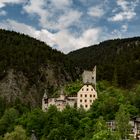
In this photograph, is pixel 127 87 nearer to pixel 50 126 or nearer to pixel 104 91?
pixel 104 91

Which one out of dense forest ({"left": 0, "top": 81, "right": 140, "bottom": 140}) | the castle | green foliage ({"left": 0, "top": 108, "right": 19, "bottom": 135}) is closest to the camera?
dense forest ({"left": 0, "top": 81, "right": 140, "bottom": 140})

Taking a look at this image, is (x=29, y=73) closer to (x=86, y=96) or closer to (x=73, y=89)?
(x=73, y=89)

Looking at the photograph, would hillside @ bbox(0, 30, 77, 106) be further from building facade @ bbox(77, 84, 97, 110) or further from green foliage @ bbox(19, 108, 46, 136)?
green foliage @ bbox(19, 108, 46, 136)

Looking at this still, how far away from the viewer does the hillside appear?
544 ft

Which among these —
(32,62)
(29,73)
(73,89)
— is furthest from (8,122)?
(32,62)

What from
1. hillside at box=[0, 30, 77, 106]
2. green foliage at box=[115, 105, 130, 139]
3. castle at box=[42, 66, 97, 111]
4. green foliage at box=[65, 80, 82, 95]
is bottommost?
green foliage at box=[115, 105, 130, 139]

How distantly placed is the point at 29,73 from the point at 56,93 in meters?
61.6

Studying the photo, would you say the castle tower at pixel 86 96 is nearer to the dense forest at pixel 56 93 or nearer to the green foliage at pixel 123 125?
the dense forest at pixel 56 93

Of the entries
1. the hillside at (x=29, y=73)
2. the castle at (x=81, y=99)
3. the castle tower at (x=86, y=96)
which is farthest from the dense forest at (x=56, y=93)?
the castle at (x=81, y=99)

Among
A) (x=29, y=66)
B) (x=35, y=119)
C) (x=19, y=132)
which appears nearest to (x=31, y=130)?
(x=35, y=119)

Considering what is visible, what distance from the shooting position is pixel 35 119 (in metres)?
95.0

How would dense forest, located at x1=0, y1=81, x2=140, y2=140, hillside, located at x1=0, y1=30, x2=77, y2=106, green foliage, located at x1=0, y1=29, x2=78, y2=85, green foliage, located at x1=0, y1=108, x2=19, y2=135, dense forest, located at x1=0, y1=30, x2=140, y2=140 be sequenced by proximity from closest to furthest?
dense forest, located at x1=0, y1=81, x2=140, y2=140 → dense forest, located at x1=0, y1=30, x2=140, y2=140 → green foliage, located at x1=0, y1=108, x2=19, y2=135 → hillside, located at x1=0, y1=30, x2=77, y2=106 → green foliage, located at x1=0, y1=29, x2=78, y2=85

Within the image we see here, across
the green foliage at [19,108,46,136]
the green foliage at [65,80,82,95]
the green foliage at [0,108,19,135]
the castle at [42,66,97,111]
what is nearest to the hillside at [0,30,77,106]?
the green foliage at [65,80,82,95]

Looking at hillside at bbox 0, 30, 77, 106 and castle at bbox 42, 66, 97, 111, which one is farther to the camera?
hillside at bbox 0, 30, 77, 106
